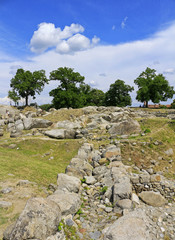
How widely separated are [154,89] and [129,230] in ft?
175

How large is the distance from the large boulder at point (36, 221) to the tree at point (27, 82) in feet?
158

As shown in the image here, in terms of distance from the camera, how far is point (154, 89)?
54562mm

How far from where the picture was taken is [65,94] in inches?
1983

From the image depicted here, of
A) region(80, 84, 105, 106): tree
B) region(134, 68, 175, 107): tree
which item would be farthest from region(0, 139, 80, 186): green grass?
region(80, 84, 105, 106): tree

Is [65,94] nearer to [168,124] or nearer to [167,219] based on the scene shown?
[168,124]

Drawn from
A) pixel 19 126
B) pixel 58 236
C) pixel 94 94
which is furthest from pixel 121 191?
pixel 94 94

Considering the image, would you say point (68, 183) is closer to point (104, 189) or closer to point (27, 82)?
point (104, 189)

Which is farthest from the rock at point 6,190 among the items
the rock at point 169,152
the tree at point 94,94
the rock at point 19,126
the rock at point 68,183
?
the tree at point 94,94

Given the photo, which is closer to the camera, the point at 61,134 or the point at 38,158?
the point at 38,158

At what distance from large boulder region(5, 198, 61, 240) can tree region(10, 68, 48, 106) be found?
4814cm

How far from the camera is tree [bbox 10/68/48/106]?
167 feet

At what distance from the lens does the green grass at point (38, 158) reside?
11744 mm

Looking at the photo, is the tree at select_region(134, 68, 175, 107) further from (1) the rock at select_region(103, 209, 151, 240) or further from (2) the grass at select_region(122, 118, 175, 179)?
(1) the rock at select_region(103, 209, 151, 240)

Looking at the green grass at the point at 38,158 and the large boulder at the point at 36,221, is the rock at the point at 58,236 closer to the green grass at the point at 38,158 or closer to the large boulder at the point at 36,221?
the large boulder at the point at 36,221
